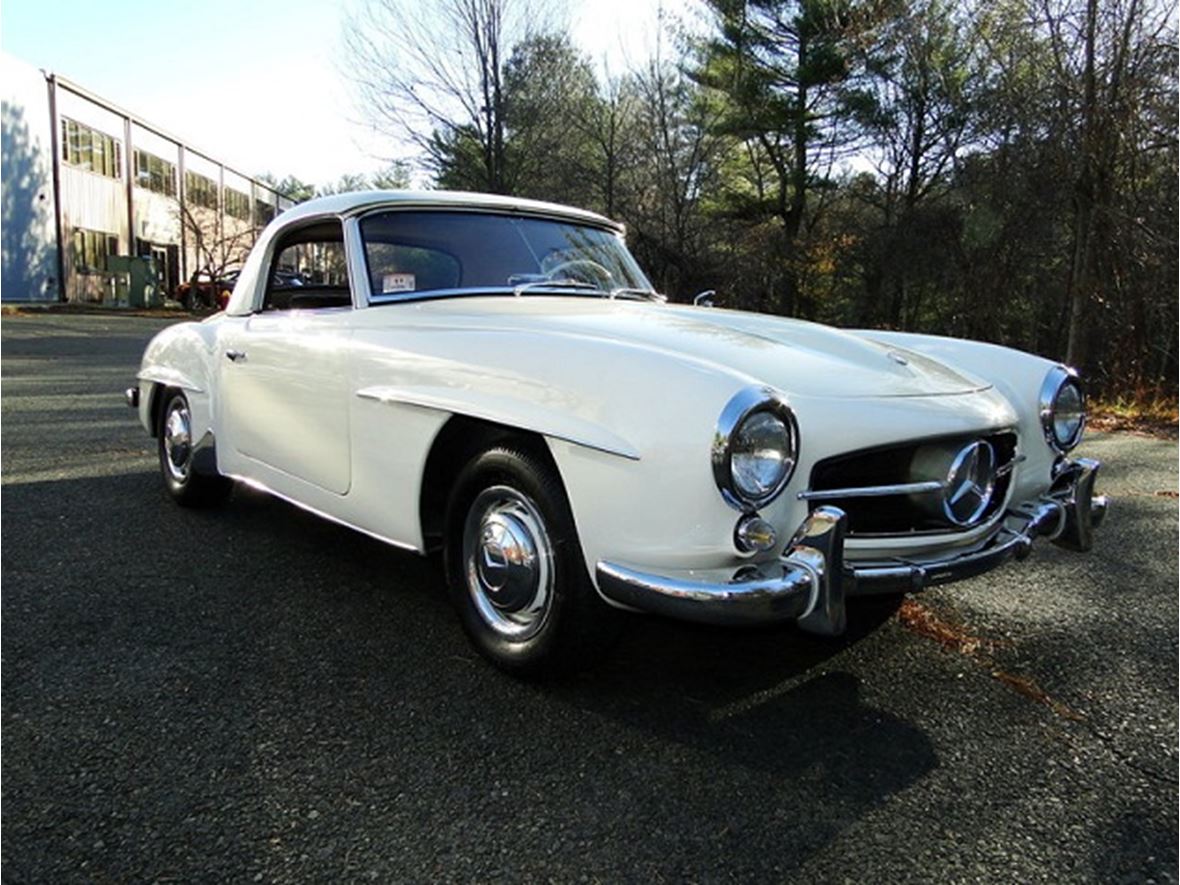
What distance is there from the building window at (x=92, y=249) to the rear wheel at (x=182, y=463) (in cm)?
2994

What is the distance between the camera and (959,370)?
3062 mm

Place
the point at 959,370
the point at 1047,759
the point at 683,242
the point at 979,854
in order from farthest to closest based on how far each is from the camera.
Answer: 1. the point at 683,242
2. the point at 959,370
3. the point at 1047,759
4. the point at 979,854

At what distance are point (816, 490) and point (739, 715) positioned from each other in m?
0.66

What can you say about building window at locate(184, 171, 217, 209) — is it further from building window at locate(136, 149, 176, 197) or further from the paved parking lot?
the paved parking lot

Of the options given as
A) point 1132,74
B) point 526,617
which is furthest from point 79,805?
point 1132,74

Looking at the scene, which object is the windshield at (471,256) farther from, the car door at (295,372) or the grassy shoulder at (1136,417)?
the grassy shoulder at (1136,417)

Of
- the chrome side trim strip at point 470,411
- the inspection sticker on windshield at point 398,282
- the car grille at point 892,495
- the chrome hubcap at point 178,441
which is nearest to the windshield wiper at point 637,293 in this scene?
the inspection sticker on windshield at point 398,282

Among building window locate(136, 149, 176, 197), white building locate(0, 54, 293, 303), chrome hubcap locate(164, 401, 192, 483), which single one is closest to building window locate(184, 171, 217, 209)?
white building locate(0, 54, 293, 303)

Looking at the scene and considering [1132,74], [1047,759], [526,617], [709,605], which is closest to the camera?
[709,605]

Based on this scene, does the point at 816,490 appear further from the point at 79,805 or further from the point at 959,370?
the point at 79,805

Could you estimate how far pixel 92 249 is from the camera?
3073cm

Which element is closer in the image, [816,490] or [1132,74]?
[816,490]

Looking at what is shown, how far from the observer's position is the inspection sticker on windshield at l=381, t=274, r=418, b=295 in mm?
3270

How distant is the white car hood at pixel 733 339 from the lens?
94.8 inches
